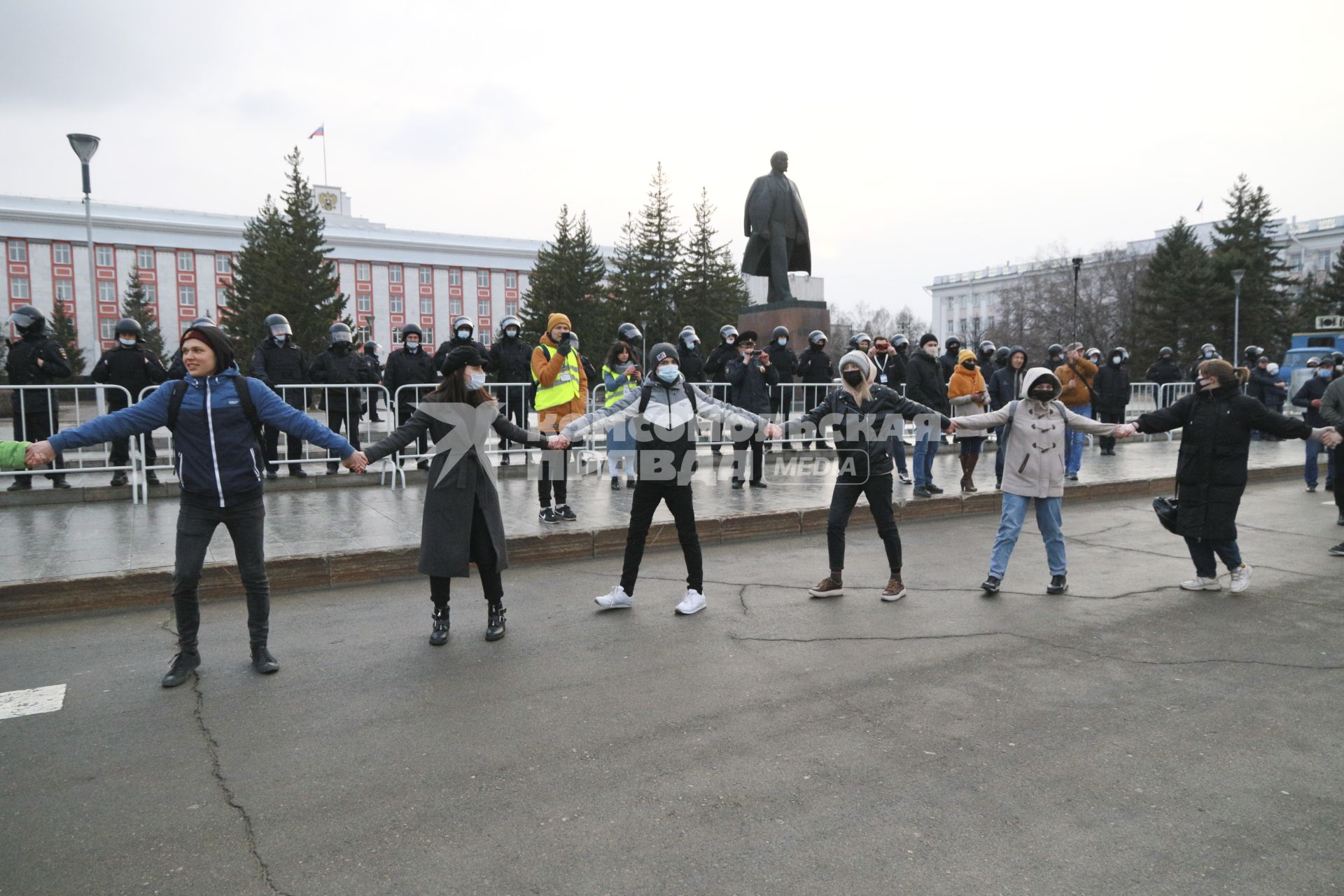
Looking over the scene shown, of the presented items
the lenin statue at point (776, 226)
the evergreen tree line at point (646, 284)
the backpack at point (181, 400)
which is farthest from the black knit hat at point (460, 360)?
the evergreen tree line at point (646, 284)

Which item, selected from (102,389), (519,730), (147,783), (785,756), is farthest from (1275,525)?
(102,389)

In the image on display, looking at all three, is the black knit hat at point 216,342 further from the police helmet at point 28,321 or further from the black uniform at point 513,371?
the police helmet at point 28,321

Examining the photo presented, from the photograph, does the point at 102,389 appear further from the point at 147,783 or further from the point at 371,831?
the point at 371,831

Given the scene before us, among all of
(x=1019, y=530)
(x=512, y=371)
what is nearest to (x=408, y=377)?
(x=512, y=371)

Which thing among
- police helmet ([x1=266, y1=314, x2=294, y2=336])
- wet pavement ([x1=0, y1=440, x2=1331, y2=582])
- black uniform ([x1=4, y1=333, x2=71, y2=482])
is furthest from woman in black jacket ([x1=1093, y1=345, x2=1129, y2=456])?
black uniform ([x1=4, y1=333, x2=71, y2=482])

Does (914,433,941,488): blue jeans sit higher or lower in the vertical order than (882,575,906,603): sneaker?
higher

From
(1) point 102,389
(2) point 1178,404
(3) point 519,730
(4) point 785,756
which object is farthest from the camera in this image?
(1) point 102,389

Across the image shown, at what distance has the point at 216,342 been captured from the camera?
4.77 meters

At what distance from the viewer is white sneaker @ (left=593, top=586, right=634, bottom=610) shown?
611 cm

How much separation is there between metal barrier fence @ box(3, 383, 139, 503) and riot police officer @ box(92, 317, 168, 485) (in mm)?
58

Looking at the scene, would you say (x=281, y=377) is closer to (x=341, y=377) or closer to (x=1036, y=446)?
(x=341, y=377)

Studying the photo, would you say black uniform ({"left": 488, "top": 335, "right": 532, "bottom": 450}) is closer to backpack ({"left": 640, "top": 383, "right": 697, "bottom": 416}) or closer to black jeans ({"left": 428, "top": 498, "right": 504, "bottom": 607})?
backpack ({"left": 640, "top": 383, "right": 697, "bottom": 416})

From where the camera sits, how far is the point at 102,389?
31.1 ft

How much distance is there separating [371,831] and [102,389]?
860cm
